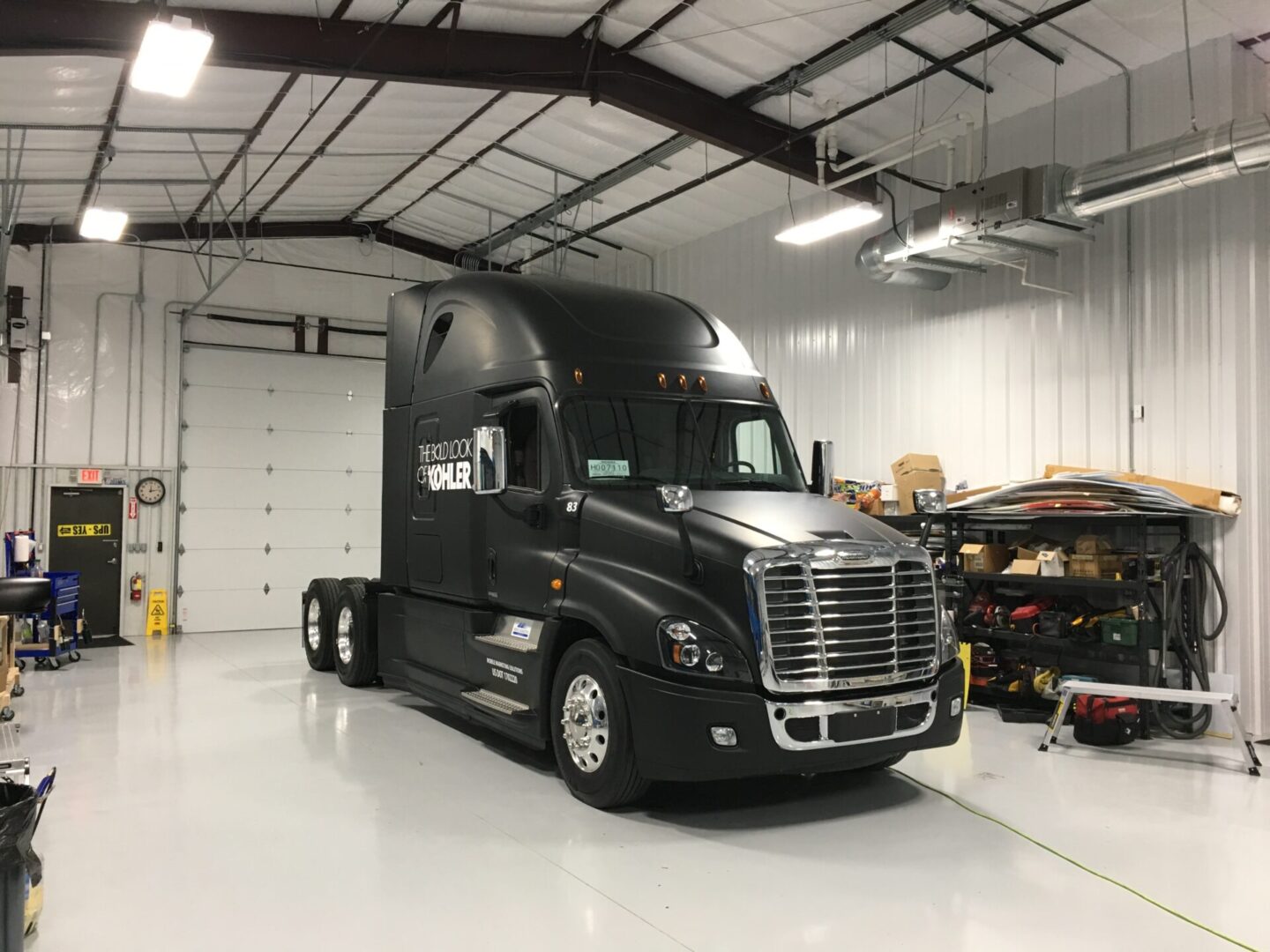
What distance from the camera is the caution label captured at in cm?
1277

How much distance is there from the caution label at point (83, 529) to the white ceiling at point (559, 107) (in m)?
3.97

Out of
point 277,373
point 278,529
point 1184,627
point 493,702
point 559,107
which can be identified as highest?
point 559,107

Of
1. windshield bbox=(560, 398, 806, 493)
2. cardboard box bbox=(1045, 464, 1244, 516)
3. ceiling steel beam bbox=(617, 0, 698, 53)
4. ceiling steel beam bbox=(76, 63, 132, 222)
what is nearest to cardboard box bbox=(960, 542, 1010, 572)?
cardboard box bbox=(1045, 464, 1244, 516)

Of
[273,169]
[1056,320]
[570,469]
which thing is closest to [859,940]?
[570,469]

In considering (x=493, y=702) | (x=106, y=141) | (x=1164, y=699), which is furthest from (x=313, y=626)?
(x=1164, y=699)

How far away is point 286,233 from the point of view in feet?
47.8

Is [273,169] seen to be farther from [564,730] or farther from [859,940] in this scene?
[859,940]

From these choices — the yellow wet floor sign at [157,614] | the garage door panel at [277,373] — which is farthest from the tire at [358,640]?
the garage door panel at [277,373]

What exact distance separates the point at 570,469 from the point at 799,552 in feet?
5.14

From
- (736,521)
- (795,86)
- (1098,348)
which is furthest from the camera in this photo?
(795,86)

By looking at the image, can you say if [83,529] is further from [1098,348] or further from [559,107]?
[1098,348]

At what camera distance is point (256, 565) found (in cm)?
1434

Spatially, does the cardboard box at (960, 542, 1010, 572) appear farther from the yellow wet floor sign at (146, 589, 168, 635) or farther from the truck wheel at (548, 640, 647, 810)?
the yellow wet floor sign at (146, 589, 168, 635)

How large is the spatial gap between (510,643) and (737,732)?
1889 millimetres
